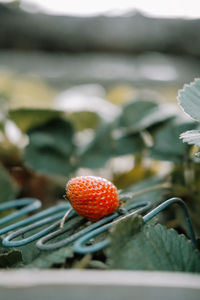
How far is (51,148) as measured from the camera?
104cm

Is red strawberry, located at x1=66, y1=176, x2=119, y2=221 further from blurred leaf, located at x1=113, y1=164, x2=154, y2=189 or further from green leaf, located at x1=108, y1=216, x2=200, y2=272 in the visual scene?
blurred leaf, located at x1=113, y1=164, x2=154, y2=189

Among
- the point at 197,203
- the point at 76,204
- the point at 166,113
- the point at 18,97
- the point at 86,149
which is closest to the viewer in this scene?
the point at 76,204

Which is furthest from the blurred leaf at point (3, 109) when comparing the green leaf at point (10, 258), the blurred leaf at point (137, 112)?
the green leaf at point (10, 258)

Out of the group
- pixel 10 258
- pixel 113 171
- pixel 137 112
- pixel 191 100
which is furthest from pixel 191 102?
pixel 113 171

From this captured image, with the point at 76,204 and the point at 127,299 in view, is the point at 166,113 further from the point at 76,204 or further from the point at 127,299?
the point at 127,299

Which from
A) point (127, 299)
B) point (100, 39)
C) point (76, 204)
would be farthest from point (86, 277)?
point (100, 39)

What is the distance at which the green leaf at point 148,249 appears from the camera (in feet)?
1.47

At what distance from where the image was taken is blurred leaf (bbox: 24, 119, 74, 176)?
3.25 feet

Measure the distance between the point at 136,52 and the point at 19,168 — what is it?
1504 mm

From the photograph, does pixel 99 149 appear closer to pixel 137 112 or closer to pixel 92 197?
pixel 137 112

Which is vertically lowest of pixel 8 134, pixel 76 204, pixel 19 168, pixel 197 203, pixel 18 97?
pixel 197 203

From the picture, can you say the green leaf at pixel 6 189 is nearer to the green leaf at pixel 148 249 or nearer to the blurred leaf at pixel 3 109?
the blurred leaf at pixel 3 109

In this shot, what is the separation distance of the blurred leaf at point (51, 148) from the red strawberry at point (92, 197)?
47cm

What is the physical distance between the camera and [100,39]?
2338 mm
